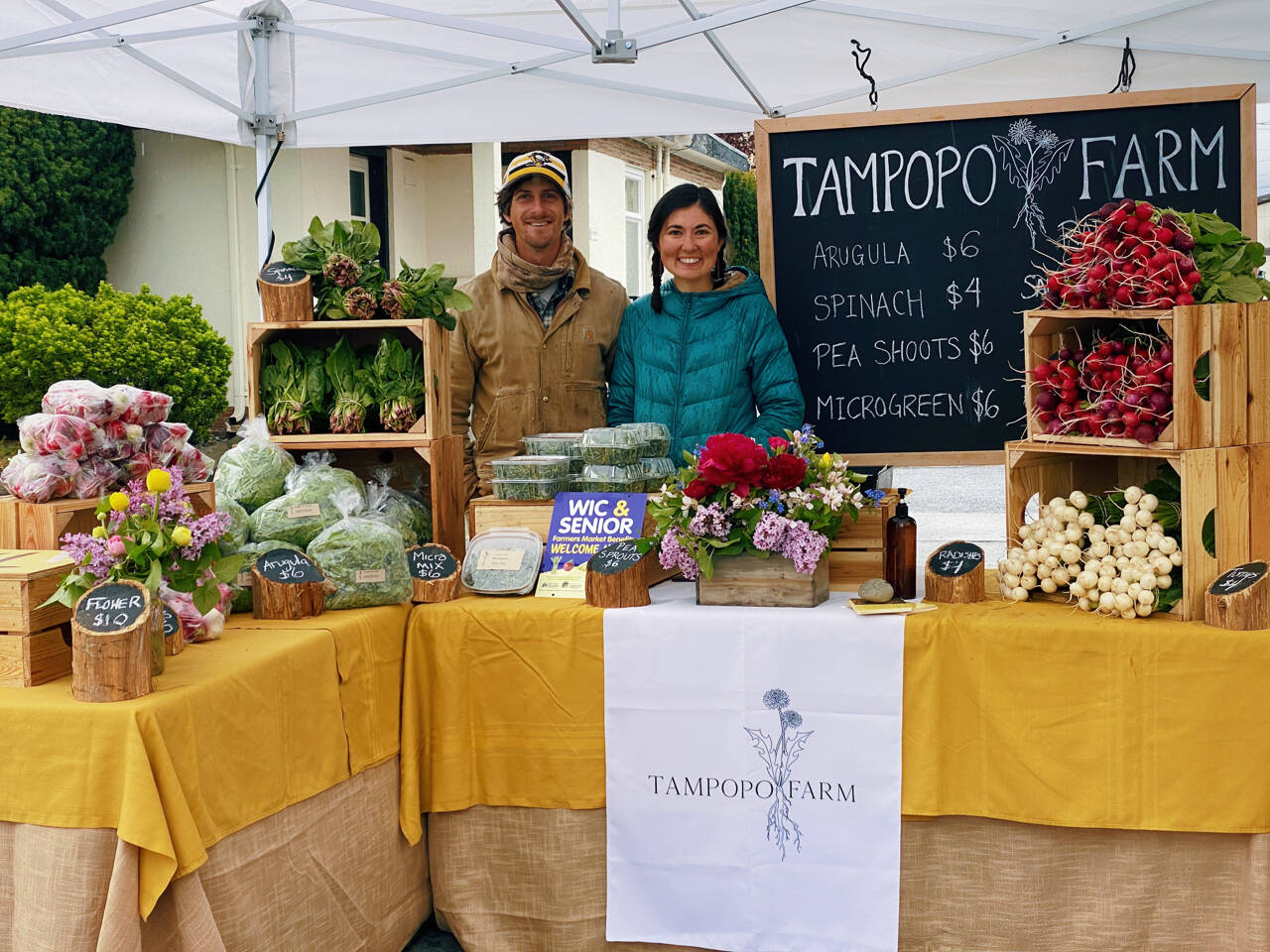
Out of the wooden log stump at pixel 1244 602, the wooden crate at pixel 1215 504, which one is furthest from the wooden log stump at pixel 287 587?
the wooden log stump at pixel 1244 602

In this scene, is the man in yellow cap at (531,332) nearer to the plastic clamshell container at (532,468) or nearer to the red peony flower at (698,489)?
the plastic clamshell container at (532,468)

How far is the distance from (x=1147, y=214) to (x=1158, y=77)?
2487mm

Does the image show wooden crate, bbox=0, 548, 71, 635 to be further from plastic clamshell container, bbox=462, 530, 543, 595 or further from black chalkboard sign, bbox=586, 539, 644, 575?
black chalkboard sign, bbox=586, 539, 644, 575

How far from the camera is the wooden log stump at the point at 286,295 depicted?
359 centimetres

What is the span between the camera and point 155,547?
2.49 m

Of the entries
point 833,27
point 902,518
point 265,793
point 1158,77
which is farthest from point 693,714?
point 1158,77

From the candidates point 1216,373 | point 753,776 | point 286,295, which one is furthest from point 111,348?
point 1216,373

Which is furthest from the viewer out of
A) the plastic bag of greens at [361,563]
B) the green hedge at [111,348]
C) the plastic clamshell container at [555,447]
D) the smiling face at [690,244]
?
the green hedge at [111,348]

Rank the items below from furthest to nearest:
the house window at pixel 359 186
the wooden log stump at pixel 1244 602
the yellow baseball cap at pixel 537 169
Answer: the house window at pixel 359 186
the yellow baseball cap at pixel 537 169
the wooden log stump at pixel 1244 602

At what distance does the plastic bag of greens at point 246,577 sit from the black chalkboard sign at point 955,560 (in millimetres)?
1637

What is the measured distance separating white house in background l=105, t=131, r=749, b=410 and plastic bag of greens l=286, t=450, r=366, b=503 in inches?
340

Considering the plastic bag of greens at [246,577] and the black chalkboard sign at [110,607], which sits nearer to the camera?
the black chalkboard sign at [110,607]

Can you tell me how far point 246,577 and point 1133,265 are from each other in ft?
7.69

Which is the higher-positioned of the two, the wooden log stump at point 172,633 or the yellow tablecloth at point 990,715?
the wooden log stump at point 172,633
